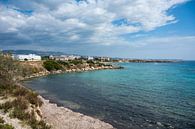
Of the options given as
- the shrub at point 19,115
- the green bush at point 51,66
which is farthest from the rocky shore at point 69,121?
the green bush at point 51,66

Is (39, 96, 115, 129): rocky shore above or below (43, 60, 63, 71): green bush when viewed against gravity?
below

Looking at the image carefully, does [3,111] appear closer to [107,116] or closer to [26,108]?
[26,108]

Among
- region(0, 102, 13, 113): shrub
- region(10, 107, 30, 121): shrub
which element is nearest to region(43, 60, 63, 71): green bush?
region(0, 102, 13, 113): shrub

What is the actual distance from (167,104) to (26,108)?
2149cm

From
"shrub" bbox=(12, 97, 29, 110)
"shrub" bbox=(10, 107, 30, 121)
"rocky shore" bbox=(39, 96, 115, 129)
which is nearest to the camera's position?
"shrub" bbox=(10, 107, 30, 121)

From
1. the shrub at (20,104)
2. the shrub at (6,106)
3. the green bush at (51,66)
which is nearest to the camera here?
the shrub at (6,106)

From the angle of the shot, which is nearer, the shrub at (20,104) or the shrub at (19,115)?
the shrub at (19,115)

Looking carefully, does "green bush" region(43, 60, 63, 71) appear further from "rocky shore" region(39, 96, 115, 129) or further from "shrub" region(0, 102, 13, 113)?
"shrub" region(0, 102, 13, 113)

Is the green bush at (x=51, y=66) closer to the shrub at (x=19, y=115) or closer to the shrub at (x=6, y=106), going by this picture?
the shrub at (x=6, y=106)

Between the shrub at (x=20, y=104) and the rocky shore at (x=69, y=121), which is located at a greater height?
the shrub at (x=20, y=104)

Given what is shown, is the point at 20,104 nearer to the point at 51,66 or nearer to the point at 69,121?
the point at 69,121

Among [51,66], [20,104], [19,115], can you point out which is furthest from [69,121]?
[51,66]

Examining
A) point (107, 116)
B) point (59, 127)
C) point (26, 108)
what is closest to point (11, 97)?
point (26, 108)

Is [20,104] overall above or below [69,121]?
above
